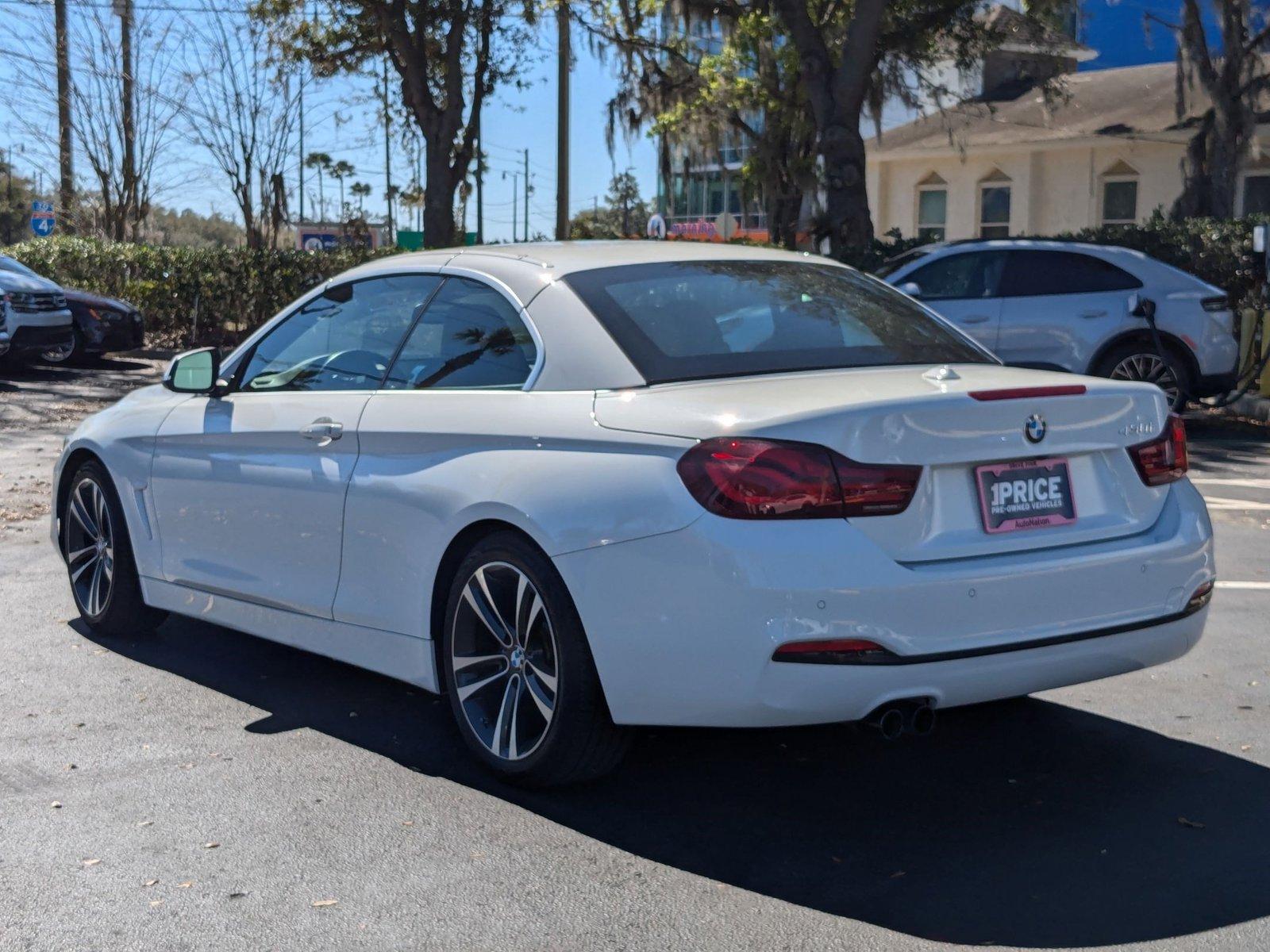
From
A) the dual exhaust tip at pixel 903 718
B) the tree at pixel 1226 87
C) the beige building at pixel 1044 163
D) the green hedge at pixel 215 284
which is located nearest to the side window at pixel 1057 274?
the tree at pixel 1226 87

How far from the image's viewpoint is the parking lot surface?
3.69m

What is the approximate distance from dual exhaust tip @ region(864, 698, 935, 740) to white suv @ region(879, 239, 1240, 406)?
9719 mm

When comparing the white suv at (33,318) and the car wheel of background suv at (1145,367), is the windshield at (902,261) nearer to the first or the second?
the car wheel of background suv at (1145,367)

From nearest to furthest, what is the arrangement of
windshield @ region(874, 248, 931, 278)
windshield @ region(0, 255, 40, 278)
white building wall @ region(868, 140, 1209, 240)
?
1. windshield @ region(874, 248, 931, 278)
2. windshield @ region(0, 255, 40, 278)
3. white building wall @ region(868, 140, 1209, 240)

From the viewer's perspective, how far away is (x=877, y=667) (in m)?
4.00

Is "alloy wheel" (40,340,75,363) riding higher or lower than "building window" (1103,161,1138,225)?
lower

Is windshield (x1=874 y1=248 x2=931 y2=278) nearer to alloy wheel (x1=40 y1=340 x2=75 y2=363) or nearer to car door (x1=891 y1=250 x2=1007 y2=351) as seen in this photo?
car door (x1=891 y1=250 x2=1007 y2=351)

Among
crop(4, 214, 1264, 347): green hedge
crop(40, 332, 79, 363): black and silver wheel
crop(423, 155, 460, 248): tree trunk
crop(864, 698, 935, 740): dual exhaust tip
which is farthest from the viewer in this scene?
crop(423, 155, 460, 248): tree trunk

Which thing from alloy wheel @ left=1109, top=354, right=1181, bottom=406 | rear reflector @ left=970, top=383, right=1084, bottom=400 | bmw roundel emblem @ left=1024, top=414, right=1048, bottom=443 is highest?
rear reflector @ left=970, top=383, right=1084, bottom=400

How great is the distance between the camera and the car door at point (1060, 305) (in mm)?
13867

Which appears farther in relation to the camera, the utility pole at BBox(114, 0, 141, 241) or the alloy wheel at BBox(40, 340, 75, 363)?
the utility pole at BBox(114, 0, 141, 241)

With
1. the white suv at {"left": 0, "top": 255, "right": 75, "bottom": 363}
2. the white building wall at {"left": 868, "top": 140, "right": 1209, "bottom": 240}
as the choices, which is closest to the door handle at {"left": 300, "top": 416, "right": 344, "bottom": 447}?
the white suv at {"left": 0, "top": 255, "right": 75, "bottom": 363}

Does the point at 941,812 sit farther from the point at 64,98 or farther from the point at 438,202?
the point at 64,98

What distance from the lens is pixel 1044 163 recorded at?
109 ft
